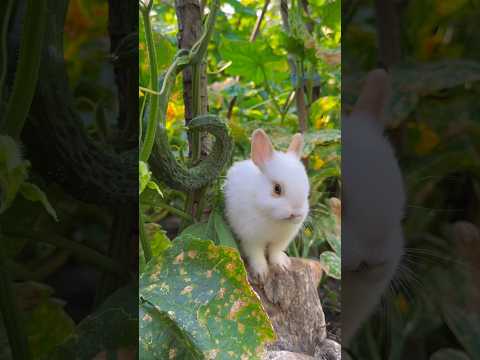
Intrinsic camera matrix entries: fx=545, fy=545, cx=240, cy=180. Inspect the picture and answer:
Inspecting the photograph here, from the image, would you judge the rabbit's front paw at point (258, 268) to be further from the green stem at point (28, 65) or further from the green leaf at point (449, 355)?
the green stem at point (28, 65)

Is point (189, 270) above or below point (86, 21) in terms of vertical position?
below

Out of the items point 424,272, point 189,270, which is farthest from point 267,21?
point 424,272

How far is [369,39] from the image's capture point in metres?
0.39

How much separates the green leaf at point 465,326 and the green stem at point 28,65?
29cm

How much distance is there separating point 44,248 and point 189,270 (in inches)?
9.8

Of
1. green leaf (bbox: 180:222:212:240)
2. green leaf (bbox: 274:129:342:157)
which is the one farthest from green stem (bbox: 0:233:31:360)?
green leaf (bbox: 274:129:342:157)

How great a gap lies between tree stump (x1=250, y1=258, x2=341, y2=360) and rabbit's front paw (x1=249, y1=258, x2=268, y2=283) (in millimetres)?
11

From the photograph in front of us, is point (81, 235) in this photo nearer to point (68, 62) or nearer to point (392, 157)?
point (68, 62)

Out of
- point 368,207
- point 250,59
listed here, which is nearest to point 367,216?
point 368,207

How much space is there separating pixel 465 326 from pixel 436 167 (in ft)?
0.35

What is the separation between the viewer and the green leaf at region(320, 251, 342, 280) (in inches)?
34.0

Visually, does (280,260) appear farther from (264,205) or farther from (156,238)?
(156,238)

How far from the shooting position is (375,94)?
389mm

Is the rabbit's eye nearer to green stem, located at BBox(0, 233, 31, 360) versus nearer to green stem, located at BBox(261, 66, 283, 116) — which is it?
green stem, located at BBox(261, 66, 283, 116)
